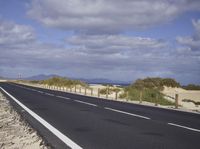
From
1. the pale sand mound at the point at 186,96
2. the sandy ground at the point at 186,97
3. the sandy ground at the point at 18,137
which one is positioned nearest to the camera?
the sandy ground at the point at 18,137

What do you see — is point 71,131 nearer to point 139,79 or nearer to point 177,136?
point 177,136

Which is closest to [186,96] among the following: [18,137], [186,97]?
[186,97]

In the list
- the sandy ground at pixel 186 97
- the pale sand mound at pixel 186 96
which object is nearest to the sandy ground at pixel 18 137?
the sandy ground at pixel 186 97

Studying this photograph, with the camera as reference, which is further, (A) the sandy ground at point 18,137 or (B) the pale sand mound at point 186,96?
(B) the pale sand mound at point 186,96

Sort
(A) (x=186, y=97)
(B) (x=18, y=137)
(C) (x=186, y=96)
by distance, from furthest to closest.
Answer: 1. (C) (x=186, y=96)
2. (A) (x=186, y=97)
3. (B) (x=18, y=137)

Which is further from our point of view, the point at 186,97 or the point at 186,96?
the point at 186,96

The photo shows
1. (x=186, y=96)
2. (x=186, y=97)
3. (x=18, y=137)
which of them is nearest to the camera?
(x=18, y=137)

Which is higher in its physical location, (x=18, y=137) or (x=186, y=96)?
(x=186, y=96)

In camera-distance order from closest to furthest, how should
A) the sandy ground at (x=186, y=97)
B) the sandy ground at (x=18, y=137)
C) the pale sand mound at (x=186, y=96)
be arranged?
the sandy ground at (x=18, y=137) < the sandy ground at (x=186, y=97) < the pale sand mound at (x=186, y=96)

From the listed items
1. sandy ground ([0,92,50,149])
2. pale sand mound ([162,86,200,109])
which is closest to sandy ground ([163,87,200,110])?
pale sand mound ([162,86,200,109])

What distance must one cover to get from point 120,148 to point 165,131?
4.11 metres

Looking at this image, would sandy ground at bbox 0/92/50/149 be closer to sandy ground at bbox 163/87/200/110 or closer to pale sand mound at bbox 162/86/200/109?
sandy ground at bbox 163/87/200/110

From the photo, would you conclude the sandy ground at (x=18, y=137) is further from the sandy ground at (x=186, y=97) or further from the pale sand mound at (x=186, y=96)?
the pale sand mound at (x=186, y=96)

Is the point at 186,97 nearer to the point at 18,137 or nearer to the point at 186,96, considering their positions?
the point at 186,96
